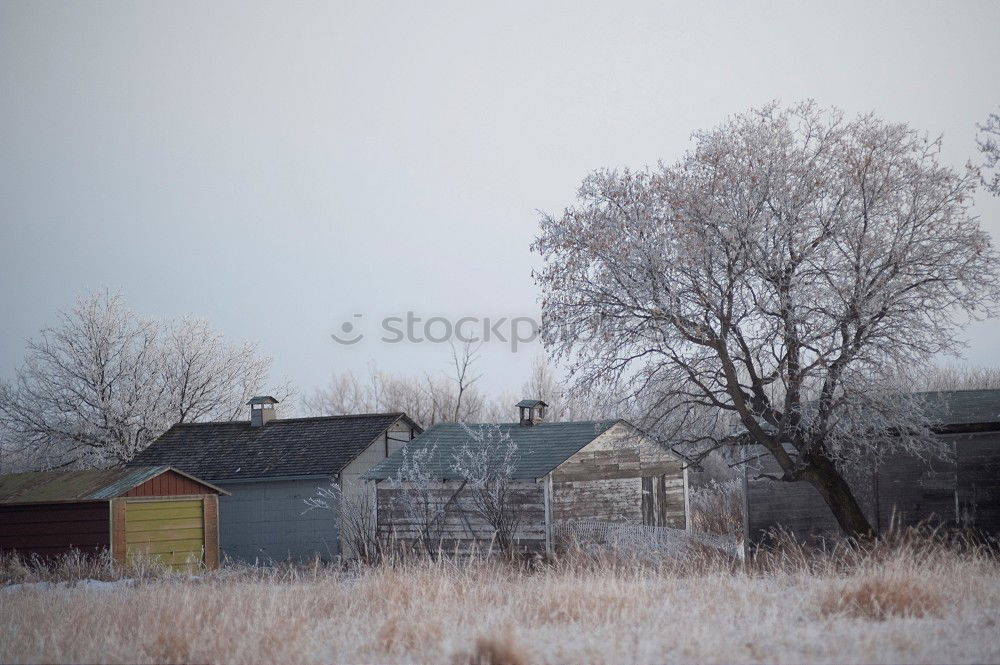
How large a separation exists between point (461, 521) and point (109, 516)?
8708 mm

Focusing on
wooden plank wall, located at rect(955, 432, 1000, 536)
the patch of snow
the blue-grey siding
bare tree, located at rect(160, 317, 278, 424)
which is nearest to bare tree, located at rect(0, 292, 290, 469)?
bare tree, located at rect(160, 317, 278, 424)

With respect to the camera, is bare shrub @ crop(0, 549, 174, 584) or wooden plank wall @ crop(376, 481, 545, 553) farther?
wooden plank wall @ crop(376, 481, 545, 553)

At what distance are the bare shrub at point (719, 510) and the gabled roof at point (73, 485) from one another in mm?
15533

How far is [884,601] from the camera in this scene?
10.3 metres

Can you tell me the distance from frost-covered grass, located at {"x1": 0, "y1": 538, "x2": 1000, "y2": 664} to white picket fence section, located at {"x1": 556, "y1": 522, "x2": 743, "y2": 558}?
349 inches

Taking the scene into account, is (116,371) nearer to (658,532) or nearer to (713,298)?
(658,532)

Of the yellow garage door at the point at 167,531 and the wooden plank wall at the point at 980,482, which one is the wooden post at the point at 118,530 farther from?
the wooden plank wall at the point at 980,482

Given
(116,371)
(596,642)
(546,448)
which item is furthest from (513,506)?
(116,371)

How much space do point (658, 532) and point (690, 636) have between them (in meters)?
15.8

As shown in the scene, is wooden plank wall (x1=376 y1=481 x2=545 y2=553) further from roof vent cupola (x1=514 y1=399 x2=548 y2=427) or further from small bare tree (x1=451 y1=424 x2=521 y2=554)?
roof vent cupola (x1=514 y1=399 x2=548 y2=427)

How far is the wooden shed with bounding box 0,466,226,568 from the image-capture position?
80.4ft

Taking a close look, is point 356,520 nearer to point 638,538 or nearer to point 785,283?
point 638,538

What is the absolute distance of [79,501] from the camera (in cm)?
2447

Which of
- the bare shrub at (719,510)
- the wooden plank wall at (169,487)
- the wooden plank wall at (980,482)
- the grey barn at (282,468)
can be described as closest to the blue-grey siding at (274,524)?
the grey barn at (282,468)
